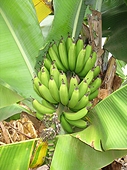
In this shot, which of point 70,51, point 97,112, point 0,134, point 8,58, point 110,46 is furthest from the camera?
point 0,134

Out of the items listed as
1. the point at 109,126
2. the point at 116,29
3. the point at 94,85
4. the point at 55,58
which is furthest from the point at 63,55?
the point at 116,29

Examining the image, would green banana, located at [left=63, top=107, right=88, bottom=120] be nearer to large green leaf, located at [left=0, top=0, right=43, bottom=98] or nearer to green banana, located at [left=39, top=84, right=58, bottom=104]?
green banana, located at [left=39, top=84, right=58, bottom=104]

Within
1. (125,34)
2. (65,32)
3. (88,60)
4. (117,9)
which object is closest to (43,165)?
(88,60)

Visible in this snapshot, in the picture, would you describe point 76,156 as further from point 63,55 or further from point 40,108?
point 63,55

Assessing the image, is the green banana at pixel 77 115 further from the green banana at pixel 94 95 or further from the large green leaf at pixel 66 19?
the large green leaf at pixel 66 19

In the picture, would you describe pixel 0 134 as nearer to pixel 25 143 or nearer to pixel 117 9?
pixel 25 143

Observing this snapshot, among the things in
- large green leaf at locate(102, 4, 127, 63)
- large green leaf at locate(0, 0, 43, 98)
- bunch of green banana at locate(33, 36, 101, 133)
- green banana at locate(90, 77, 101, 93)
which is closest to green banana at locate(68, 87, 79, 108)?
bunch of green banana at locate(33, 36, 101, 133)
